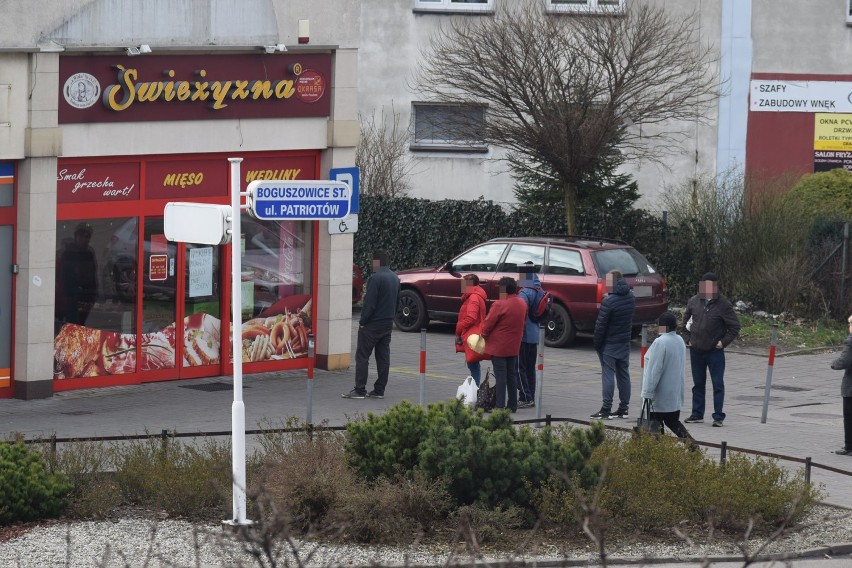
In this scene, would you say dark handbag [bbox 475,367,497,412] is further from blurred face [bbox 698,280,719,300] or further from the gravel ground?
the gravel ground

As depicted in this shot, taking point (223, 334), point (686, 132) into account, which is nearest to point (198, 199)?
point (223, 334)

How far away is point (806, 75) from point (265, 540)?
27.1 m

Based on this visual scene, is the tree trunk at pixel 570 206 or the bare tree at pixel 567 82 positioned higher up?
the bare tree at pixel 567 82

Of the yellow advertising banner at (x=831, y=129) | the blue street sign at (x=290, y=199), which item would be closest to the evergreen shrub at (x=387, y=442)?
the blue street sign at (x=290, y=199)

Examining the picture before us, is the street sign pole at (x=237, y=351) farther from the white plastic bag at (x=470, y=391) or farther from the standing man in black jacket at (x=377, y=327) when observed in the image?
the standing man in black jacket at (x=377, y=327)

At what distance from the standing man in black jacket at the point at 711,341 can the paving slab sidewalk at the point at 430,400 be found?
28cm

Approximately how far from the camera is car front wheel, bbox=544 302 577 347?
21469 millimetres

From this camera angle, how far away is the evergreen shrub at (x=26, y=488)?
985 centimetres

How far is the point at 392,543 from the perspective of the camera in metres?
9.62

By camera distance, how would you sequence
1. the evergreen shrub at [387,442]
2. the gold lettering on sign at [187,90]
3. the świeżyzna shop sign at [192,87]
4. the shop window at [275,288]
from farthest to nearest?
the shop window at [275,288] < the gold lettering on sign at [187,90] < the świeżyzna shop sign at [192,87] < the evergreen shrub at [387,442]

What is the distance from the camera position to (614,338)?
1560 centimetres

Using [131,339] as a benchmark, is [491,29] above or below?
above

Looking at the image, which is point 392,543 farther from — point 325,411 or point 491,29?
point 491,29

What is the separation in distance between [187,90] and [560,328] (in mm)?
7616
